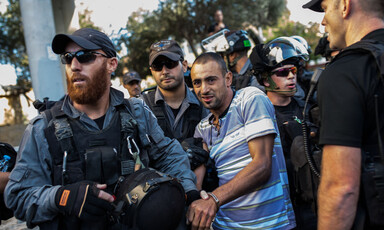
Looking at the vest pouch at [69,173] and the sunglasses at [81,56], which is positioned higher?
the sunglasses at [81,56]

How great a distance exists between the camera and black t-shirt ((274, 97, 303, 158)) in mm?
2672

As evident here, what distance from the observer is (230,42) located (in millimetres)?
4410

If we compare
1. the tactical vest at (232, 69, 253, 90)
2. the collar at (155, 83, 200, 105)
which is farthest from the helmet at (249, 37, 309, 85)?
the collar at (155, 83, 200, 105)

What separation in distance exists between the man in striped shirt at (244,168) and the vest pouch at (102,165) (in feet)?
1.90

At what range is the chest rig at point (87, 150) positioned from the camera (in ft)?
6.36

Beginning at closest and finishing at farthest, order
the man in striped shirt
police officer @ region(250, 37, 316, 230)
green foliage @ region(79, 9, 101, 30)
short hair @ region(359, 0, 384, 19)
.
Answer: short hair @ region(359, 0, 384, 19)
the man in striped shirt
police officer @ region(250, 37, 316, 230)
green foliage @ region(79, 9, 101, 30)

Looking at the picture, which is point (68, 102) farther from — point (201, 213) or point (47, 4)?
point (47, 4)

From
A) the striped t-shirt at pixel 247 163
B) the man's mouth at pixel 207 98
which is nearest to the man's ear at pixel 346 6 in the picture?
the striped t-shirt at pixel 247 163

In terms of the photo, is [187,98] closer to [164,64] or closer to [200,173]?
[164,64]

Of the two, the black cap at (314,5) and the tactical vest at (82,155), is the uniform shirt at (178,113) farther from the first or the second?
the black cap at (314,5)

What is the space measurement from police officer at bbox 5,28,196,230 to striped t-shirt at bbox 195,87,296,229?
32 centimetres

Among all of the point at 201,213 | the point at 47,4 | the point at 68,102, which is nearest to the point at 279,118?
the point at 201,213

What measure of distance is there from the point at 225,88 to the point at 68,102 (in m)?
1.24

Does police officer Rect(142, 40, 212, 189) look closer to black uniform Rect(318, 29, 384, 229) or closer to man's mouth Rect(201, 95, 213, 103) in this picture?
man's mouth Rect(201, 95, 213, 103)
